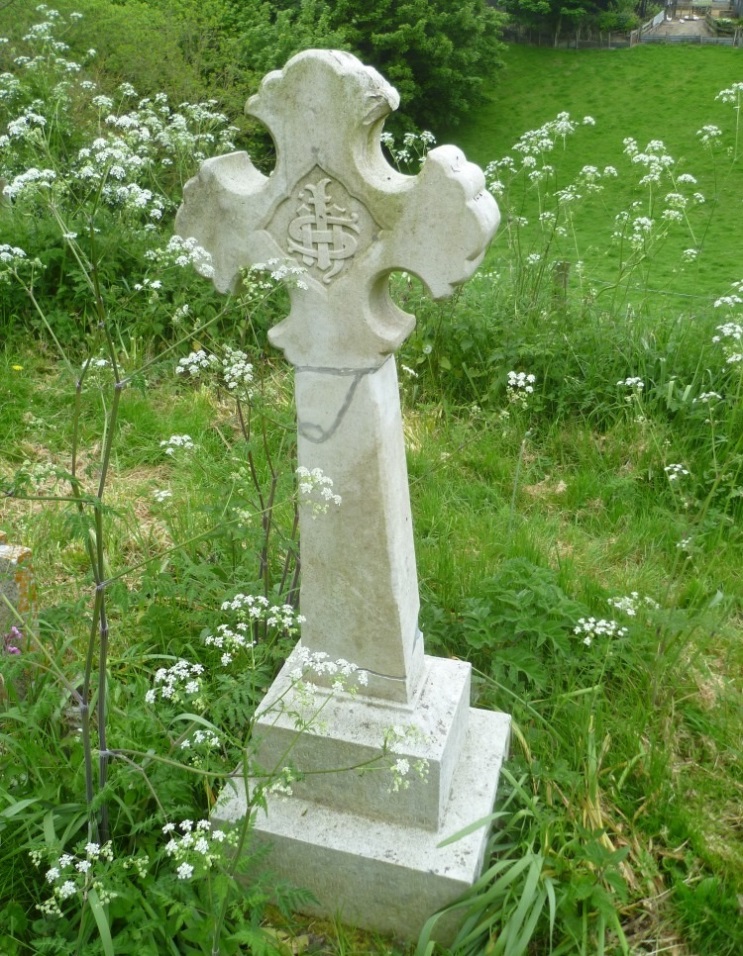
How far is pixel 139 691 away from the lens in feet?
8.47

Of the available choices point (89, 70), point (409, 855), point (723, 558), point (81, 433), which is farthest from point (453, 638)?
Answer: point (89, 70)

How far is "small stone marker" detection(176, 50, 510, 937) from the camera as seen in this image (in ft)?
5.96

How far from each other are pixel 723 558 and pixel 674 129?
57.7 feet

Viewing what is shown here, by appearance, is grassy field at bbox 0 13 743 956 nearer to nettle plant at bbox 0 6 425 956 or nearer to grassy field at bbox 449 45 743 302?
nettle plant at bbox 0 6 425 956

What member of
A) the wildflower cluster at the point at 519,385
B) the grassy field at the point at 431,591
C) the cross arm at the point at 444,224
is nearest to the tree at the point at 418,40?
the grassy field at the point at 431,591

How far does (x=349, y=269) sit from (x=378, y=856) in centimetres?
146

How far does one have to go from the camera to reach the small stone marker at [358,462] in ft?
5.96

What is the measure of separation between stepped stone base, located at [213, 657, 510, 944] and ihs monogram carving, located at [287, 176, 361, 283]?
3.78 ft

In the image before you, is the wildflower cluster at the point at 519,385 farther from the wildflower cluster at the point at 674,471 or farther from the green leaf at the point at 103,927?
the green leaf at the point at 103,927

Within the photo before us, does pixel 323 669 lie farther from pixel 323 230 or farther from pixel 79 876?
pixel 323 230

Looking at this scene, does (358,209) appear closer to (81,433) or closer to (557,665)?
(557,665)

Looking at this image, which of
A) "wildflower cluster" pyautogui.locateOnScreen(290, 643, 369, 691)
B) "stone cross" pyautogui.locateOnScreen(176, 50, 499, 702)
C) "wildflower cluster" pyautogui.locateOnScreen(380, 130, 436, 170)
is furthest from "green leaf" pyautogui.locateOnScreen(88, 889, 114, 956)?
"wildflower cluster" pyautogui.locateOnScreen(380, 130, 436, 170)

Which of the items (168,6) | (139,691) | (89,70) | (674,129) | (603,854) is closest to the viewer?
(603,854)

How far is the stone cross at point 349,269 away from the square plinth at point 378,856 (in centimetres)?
34
